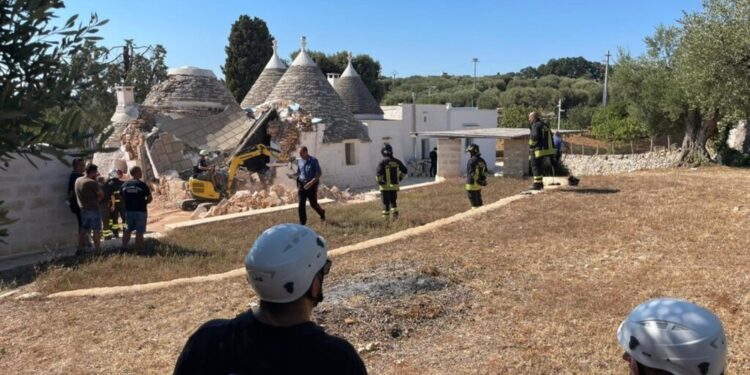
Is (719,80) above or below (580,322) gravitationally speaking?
above

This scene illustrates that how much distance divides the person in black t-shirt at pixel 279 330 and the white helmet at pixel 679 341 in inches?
34.0

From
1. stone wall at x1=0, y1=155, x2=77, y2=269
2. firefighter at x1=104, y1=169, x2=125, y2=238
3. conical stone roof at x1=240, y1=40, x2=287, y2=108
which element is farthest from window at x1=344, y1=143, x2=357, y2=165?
stone wall at x1=0, y1=155, x2=77, y2=269

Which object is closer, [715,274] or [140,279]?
[715,274]

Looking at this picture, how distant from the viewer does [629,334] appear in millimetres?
1774

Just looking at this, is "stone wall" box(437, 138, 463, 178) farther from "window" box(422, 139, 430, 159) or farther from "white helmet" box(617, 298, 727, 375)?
"white helmet" box(617, 298, 727, 375)

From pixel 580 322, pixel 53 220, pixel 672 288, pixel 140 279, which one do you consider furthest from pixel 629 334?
pixel 53 220

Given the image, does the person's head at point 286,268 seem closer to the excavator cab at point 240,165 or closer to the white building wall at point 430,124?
the excavator cab at point 240,165

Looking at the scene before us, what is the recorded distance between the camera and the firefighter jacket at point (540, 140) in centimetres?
1048

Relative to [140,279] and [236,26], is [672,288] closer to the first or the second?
[140,279]

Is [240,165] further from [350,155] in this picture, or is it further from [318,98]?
[350,155]

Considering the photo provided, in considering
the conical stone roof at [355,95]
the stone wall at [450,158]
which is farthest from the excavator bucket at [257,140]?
the conical stone roof at [355,95]

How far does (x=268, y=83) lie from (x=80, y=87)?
81.7ft

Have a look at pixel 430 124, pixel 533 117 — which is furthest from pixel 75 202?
pixel 430 124

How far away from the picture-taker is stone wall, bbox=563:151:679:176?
21.8 meters
